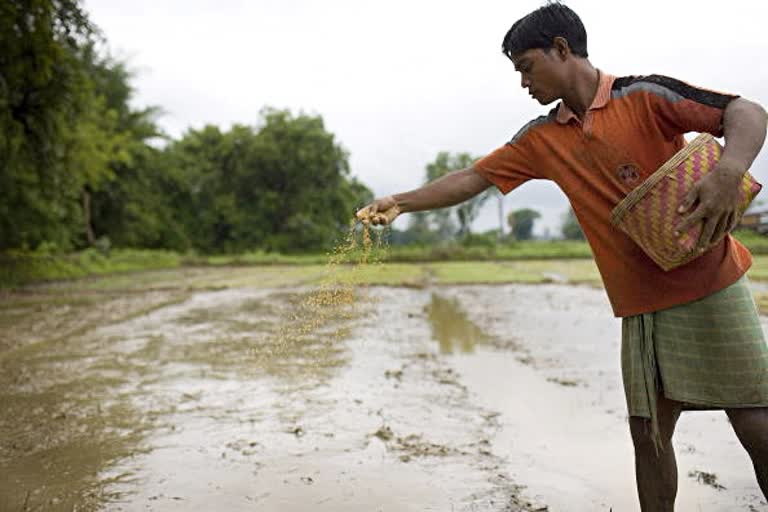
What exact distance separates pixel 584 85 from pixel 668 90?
0.24 metres

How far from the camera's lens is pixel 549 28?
1898 millimetres

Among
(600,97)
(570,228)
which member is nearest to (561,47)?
(600,97)

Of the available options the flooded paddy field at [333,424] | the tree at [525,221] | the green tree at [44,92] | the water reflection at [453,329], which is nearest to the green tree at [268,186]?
the green tree at [44,92]

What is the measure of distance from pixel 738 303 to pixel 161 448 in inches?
110

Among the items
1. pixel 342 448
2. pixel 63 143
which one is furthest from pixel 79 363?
pixel 63 143

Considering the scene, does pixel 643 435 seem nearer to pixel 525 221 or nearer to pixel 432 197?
pixel 432 197

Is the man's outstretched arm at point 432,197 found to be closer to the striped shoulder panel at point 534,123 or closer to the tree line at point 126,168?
the striped shoulder panel at point 534,123

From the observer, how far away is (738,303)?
5.98 feet

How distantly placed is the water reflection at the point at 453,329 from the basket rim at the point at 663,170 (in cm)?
504

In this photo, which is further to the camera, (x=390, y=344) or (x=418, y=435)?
(x=390, y=344)

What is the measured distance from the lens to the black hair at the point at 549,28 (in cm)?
190

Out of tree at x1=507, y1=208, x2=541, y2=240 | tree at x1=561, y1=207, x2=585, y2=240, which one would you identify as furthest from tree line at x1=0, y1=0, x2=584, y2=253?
tree at x1=507, y1=208, x2=541, y2=240

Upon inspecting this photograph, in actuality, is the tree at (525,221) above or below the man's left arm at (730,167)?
above

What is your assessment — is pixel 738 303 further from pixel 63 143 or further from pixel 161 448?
pixel 63 143
